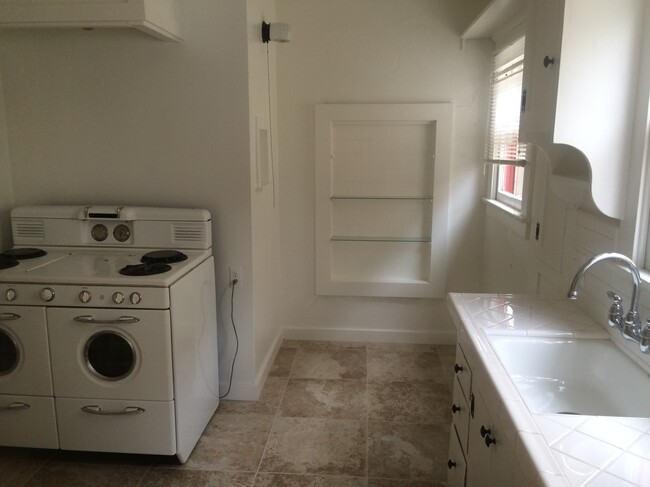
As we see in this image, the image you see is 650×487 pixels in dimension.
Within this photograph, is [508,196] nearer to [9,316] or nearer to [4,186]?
[9,316]

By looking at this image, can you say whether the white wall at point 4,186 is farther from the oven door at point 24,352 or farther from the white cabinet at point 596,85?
the white cabinet at point 596,85

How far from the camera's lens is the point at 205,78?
2.63 meters

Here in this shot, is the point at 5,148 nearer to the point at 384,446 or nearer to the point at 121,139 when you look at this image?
the point at 121,139

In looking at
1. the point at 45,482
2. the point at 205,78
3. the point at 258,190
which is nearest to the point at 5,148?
the point at 205,78

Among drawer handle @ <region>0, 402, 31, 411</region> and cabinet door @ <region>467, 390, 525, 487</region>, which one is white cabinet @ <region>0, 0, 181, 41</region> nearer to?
drawer handle @ <region>0, 402, 31, 411</region>

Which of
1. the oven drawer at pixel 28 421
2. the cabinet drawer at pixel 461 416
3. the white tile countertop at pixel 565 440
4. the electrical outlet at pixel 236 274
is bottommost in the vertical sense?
the oven drawer at pixel 28 421

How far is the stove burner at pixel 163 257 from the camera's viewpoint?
7.89 feet

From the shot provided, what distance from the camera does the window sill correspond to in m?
2.62

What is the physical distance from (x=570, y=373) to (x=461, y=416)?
1.40 feet

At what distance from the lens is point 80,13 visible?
2154 mm

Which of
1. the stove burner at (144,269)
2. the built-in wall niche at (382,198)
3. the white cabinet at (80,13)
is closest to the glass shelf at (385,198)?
the built-in wall niche at (382,198)

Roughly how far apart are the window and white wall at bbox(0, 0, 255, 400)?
4.97 feet

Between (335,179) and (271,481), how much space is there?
2.04 m

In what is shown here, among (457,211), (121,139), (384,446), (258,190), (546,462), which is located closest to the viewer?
(546,462)
